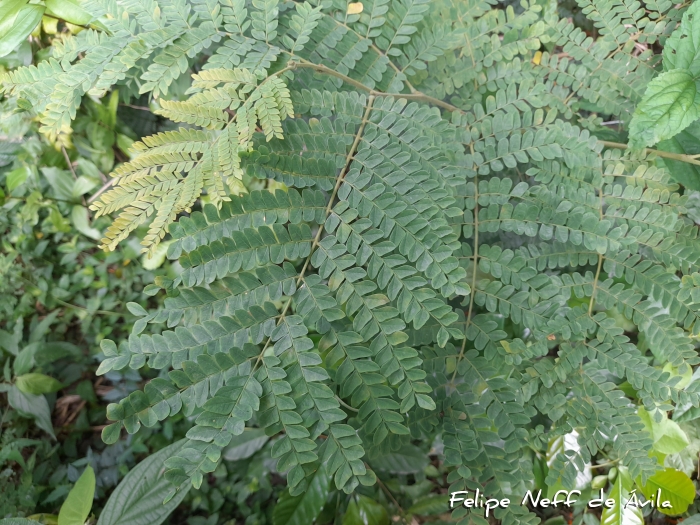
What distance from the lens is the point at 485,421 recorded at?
1130 millimetres

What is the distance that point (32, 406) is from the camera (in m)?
1.94

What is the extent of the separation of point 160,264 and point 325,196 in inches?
52.5

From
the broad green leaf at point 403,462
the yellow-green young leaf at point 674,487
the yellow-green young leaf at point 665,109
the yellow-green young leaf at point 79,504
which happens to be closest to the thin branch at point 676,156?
the yellow-green young leaf at point 665,109

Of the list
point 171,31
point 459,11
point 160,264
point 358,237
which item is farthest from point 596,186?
point 160,264

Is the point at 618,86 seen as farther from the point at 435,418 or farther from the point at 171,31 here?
the point at 171,31

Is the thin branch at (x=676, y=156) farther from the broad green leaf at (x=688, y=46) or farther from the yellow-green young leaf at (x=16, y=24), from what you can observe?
the yellow-green young leaf at (x=16, y=24)

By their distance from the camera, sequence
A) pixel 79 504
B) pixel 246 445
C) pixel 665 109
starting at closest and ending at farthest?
pixel 665 109, pixel 79 504, pixel 246 445

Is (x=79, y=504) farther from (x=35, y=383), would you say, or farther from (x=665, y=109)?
(x=665, y=109)

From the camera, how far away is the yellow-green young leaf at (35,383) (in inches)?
76.1

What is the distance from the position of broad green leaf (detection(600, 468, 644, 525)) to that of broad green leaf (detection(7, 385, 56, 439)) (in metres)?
2.24

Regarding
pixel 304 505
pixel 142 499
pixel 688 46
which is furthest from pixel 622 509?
pixel 142 499

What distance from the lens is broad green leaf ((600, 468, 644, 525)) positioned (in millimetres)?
1568

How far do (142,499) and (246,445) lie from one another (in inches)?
16.9

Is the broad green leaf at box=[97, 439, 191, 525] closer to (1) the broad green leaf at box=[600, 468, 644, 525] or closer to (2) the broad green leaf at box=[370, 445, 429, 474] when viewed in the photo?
(2) the broad green leaf at box=[370, 445, 429, 474]
